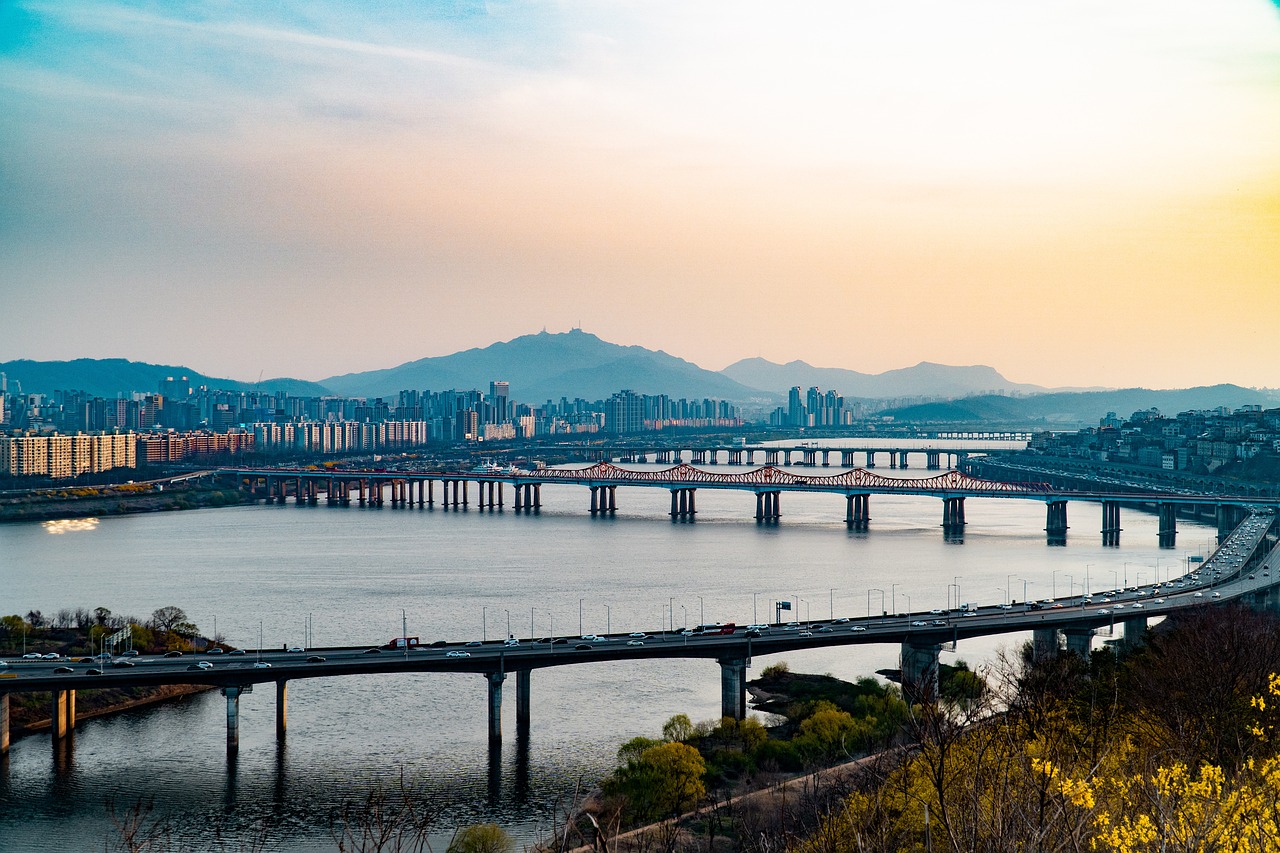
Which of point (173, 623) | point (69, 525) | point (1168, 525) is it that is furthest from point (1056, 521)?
point (69, 525)

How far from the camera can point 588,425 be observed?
413 feet

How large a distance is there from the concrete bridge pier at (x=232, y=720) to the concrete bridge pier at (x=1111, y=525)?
24858mm

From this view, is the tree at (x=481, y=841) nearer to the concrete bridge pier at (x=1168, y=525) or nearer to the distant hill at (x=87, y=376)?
the concrete bridge pier at (x=1168, y=525)

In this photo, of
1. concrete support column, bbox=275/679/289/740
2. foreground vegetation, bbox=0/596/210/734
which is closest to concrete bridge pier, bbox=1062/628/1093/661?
concrete support column, bbox=275/679/289/740

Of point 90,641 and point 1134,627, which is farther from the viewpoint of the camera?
point 1134,627

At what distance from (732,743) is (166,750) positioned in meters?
5.49

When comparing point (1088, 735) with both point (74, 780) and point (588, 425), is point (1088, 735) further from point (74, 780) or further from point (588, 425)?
point (588, 425)

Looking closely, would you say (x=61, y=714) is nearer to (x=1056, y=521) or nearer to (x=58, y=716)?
(x=58, y=716)

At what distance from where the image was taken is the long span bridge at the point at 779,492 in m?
34.6

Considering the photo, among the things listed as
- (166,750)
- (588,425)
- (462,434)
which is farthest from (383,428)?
(166,750)

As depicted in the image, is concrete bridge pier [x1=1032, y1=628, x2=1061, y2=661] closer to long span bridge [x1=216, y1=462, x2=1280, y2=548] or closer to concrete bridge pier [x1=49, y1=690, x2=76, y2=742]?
concrete bridge pier [x1=49, y1=690, x2=76, y2=742]

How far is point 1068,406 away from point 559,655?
148090 mm

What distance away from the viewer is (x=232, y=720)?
12711 mm

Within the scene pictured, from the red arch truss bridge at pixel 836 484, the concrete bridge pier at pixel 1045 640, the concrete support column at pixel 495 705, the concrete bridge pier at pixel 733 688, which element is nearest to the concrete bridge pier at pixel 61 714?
the concrete support column at pixel 495 705
